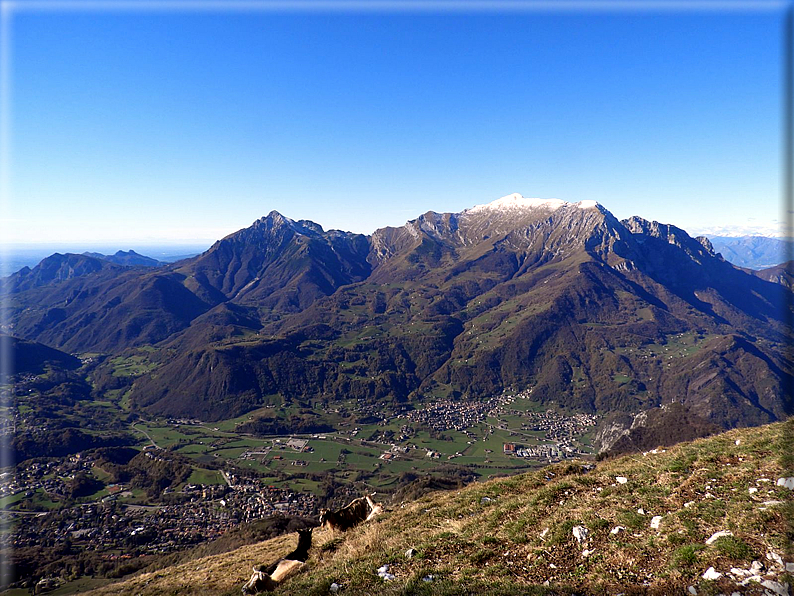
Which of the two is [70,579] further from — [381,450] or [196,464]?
[381,450]

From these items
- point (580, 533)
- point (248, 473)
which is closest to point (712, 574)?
point (580, 533)

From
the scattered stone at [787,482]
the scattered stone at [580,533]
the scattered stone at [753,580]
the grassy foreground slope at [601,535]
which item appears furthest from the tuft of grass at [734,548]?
the scattered stone at [787,482]

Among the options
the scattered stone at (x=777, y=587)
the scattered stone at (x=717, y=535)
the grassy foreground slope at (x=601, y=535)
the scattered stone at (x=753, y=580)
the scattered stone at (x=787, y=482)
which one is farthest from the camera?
the scattered stone at (x=787, y=482)

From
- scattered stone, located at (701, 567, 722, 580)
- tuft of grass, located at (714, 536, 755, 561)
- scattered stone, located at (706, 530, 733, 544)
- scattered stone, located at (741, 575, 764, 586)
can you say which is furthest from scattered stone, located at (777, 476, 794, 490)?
scattered stone, located at (701, 567, 722, 580)

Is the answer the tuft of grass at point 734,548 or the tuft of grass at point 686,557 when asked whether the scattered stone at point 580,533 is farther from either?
the tuft of grass at point 734,548

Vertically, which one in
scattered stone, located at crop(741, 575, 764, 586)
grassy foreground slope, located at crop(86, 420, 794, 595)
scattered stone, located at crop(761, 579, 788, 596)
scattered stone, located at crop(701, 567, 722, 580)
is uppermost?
scattered stone, located at crop(761, 579, 788, 596)

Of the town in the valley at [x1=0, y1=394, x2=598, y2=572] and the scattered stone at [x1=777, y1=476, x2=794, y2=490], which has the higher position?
the scattered stone at [x1=777, y1=476, x2=794, y2=490]

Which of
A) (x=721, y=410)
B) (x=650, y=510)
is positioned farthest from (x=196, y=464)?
(x=721, y=410)

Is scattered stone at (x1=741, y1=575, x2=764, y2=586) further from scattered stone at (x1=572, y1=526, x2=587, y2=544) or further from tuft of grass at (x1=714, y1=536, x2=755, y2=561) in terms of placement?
scattered stone at (x1=572, y1=526, x2=587, y2=544)
